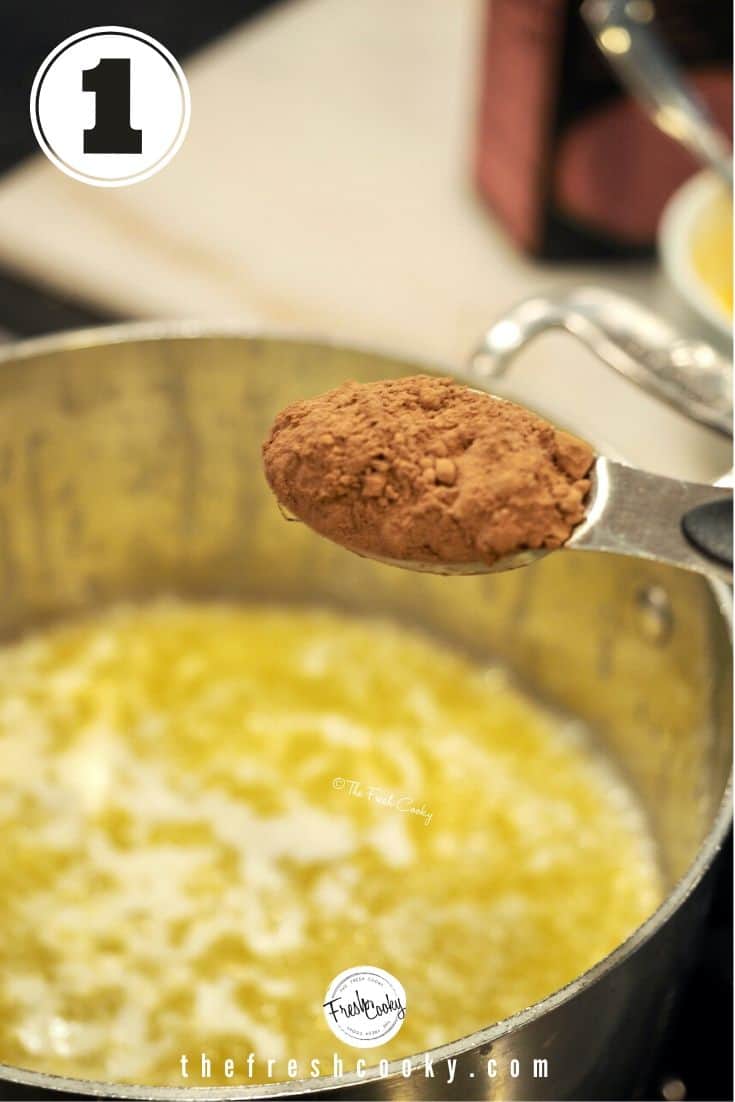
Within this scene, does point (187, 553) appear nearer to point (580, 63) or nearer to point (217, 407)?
point (217, 407)

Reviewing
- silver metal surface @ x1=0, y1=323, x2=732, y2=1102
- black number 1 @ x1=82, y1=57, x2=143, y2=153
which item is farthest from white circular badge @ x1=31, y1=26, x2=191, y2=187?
silver metal surface @ x1=0, y1=323, x2=732, y2=1102

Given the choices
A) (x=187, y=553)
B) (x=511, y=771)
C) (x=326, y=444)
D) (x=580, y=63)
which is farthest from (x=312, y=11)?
(x=326, y=444)

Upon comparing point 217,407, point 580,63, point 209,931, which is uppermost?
point 580,63

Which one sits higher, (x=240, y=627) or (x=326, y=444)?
(x=326, y=444)

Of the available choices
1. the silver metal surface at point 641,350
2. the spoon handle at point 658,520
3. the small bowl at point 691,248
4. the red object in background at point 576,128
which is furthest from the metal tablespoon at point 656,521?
the red object in background at point 576,128

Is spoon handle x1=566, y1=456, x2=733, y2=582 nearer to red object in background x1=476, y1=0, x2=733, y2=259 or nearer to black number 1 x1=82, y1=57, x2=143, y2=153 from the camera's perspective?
black number 1 x1=82, y1=57, x2=143, y2=153

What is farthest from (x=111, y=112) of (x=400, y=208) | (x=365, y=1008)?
(x=400, y=208)
